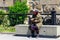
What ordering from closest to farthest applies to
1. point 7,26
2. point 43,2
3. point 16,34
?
point 16,34, point 7,26, point 43,2

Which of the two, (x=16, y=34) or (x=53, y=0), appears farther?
(x=53, y=0)

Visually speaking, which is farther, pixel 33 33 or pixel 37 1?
pixel 37 1

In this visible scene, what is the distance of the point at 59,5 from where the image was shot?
39312 mm

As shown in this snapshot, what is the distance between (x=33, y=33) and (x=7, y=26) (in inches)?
171

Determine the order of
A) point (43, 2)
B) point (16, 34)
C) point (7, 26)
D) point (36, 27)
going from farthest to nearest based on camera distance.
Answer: point (43, 2) < point (7, 26) < point (16, 34) < point (36, 27)

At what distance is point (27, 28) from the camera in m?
13.9

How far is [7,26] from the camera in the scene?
57.6 feet

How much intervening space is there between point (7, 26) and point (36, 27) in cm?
479

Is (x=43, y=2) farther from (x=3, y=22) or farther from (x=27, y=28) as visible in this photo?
(x=27, y=28)

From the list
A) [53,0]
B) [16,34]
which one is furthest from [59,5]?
[16,34]

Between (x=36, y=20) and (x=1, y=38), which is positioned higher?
(x=36, y=20)

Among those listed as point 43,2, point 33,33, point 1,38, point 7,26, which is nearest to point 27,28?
point 33,33

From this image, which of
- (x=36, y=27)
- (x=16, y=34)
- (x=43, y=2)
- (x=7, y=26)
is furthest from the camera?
(x=43, y=2)

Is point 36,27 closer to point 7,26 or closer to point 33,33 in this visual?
point 33,33
